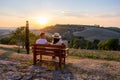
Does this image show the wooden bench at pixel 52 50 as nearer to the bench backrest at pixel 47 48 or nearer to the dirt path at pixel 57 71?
the bench backrest at pixel 47 48

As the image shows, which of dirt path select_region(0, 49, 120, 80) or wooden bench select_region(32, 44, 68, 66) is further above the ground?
wooden bench select_region(32, 44, 68, 66)

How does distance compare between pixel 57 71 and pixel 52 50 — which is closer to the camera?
pixel 57 71

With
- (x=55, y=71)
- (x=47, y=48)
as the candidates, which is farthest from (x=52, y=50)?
(x=55, y=71)

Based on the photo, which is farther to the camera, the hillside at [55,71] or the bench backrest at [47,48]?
the bench backrest at [47,48]

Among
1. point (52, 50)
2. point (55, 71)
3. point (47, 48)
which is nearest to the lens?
point (55, 71)

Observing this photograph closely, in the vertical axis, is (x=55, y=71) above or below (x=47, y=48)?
below

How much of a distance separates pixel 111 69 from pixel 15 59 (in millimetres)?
6092

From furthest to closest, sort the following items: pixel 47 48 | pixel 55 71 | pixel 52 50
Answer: pixel 47 48 → pixel 52 50 → pixel 55 71

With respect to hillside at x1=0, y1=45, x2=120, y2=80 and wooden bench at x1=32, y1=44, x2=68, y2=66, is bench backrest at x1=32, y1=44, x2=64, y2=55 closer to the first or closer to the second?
wooden bench at x1=32, y1=44, x2=68, y2=66

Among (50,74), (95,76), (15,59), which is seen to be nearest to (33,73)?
(50,74)

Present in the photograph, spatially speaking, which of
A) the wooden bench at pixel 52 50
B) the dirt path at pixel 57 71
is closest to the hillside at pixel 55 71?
the dirt path at pixel 57 71

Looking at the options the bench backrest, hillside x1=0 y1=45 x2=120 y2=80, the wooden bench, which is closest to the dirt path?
hillside x1=0 y1=45 x2=120 y2=80

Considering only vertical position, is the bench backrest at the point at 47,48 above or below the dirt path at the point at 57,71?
above

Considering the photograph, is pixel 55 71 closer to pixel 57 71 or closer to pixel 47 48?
pixel 57 71
